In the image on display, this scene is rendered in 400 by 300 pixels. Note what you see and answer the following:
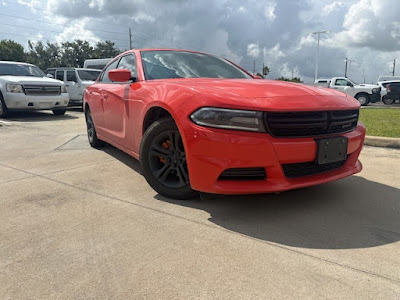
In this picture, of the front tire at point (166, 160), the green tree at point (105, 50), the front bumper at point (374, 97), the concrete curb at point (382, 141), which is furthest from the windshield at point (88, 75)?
the green tree at point (105, 50)

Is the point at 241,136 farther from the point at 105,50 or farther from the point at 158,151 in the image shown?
the point at 105,50

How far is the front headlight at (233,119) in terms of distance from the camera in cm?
241

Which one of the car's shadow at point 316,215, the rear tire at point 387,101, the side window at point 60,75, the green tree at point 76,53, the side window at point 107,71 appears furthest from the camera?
the green tree at point 76,53

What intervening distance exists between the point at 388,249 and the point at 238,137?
1.21 meters

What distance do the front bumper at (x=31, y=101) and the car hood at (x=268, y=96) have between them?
7719 mm

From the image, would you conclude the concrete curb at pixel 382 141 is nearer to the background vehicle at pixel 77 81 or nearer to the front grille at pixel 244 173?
the front grille at pixel 244 173

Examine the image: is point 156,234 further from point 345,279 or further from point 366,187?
point 366,187

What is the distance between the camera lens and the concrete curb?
525 centimetres

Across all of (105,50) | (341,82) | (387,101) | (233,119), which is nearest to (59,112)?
(233,119)

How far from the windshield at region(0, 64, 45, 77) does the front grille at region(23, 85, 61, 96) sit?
3.63ft

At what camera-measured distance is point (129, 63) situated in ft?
13.7

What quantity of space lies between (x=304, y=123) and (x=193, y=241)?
1.19 meters

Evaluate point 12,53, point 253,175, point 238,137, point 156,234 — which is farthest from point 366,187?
point 12,53

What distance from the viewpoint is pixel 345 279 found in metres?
1.83
